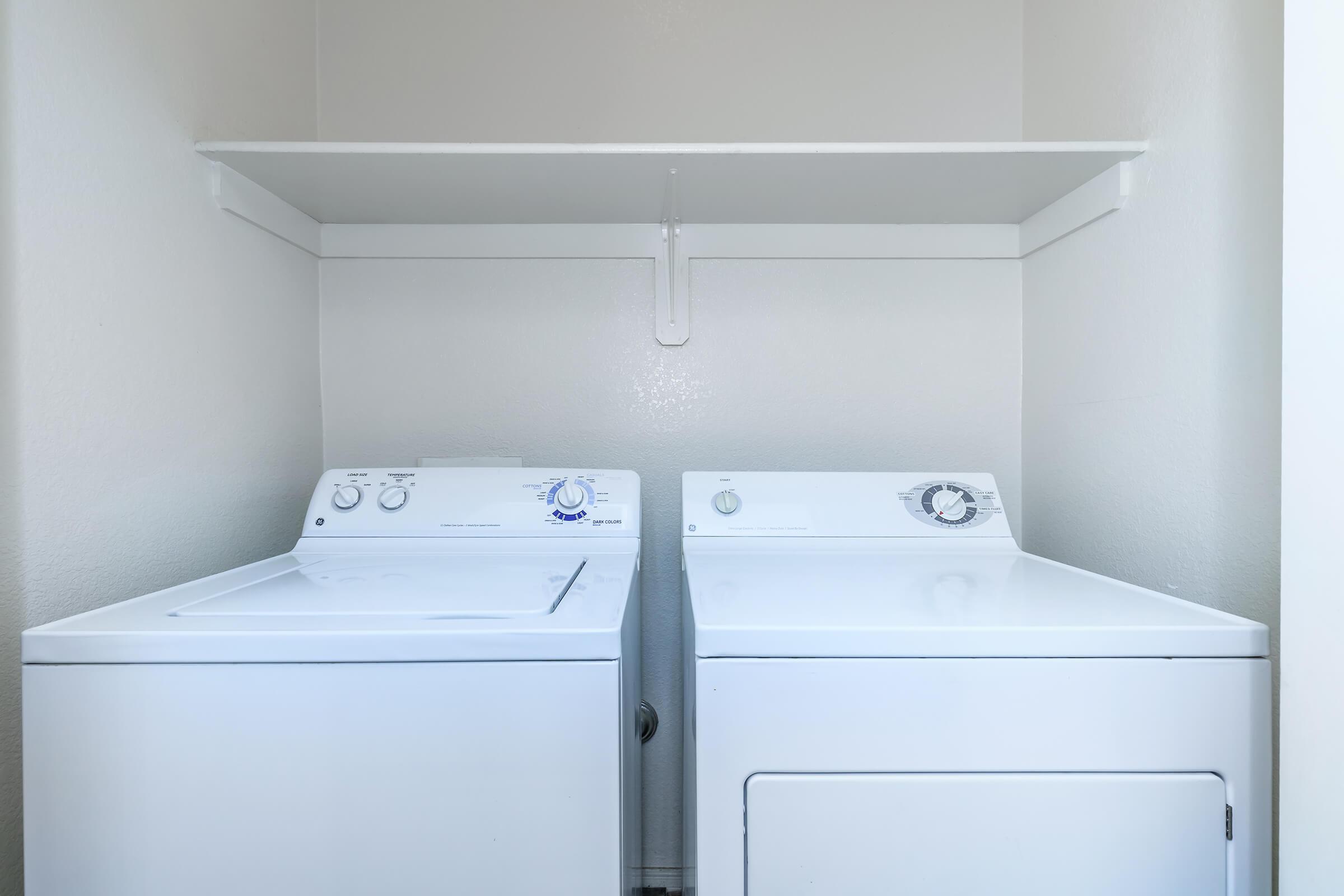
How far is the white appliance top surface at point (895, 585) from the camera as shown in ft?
2.43

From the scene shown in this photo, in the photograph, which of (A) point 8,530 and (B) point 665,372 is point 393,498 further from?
(B) point 665,372

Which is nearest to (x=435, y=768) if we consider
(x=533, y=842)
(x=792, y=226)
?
(x=533, y=842)

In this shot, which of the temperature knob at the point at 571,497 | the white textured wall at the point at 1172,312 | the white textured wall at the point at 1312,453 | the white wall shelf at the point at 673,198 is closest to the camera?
the white textured wall at the point at 1312,453

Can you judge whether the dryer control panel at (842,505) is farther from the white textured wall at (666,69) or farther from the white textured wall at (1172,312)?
the white textured wall at (666,69)

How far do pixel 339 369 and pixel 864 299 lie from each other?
49.5 inches

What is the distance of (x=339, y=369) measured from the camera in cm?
167

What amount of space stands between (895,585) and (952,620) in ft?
0.64

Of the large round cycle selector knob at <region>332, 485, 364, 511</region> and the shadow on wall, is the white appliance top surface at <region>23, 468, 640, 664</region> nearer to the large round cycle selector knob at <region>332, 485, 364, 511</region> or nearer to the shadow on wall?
the large round cycle selector knob at <region>332, 485, 364, 511</region>

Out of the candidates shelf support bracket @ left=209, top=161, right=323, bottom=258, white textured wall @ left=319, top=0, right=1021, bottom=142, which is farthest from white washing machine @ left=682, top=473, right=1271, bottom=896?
white textured wall @ left=319, top=0, right=1021, bottom=142

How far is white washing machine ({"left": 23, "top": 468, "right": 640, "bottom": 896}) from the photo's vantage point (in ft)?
2.37

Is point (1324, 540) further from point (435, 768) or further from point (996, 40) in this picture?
point (996, 40)

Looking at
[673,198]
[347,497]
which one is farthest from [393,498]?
[673,198]

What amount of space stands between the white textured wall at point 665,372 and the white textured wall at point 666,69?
0.32m

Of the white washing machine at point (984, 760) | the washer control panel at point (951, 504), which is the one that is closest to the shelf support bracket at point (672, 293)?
the washer control panel at point (951, 504)
